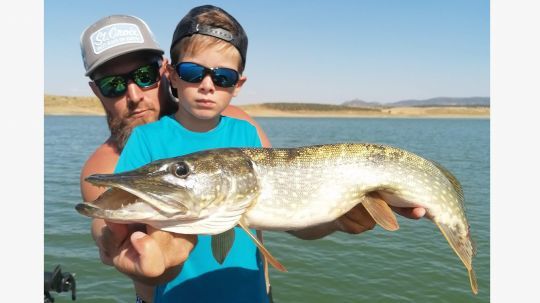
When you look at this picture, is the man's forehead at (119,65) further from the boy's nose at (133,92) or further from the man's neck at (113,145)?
the man's neck at (113,145)

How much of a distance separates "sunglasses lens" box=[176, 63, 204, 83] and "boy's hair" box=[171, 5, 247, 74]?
0.39 ft

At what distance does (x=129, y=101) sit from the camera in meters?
3.14

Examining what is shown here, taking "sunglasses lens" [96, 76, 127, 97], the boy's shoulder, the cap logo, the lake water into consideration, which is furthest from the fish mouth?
the lake water

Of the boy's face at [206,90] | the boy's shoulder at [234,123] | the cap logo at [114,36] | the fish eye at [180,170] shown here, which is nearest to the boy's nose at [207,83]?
the boy's face at [206,90]

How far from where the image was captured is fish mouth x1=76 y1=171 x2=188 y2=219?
1.89m

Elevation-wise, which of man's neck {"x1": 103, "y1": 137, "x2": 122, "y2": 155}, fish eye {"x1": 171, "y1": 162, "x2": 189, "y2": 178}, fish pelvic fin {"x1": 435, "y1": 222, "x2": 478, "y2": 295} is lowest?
fish pelvic fin {"x1": 435, "y1": 222, "x2": 478, "y2": 295}

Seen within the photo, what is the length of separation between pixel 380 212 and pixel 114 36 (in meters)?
2.38

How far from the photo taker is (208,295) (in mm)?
2619

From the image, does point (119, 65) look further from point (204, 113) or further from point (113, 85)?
point (204, 113)

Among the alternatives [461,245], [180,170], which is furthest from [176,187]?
[461,245]

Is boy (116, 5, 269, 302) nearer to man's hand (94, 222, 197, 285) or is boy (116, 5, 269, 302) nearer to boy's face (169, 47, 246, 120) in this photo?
boy's face (169, 47, 246, 120)

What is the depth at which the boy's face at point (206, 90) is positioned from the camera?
264 centimetres

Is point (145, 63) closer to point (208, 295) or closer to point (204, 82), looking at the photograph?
point (204, 82)

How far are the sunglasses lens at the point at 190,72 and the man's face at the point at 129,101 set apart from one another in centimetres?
66
